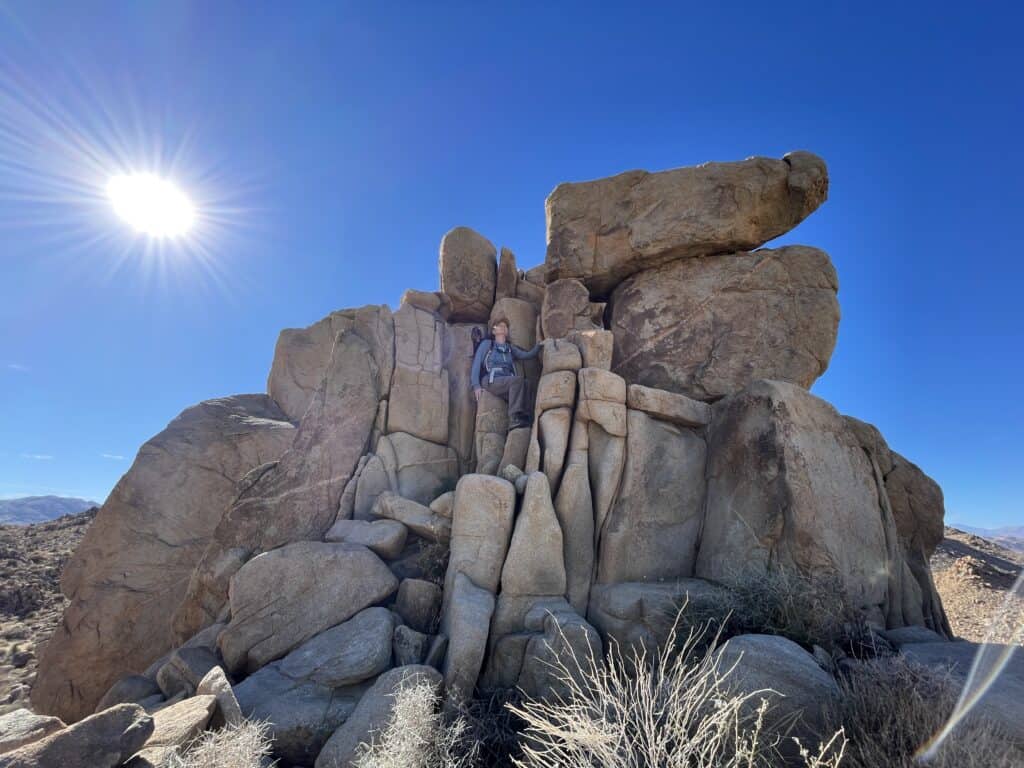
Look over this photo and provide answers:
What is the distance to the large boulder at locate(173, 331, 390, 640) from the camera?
9023mm

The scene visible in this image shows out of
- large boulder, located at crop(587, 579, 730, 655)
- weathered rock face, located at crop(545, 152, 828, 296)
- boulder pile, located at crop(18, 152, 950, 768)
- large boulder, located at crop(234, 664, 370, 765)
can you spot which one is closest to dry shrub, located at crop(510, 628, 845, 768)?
boulder pile, located at crop(18, 152, 950, 768)

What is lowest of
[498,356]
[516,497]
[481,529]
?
[481,529]

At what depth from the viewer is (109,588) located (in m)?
11.3

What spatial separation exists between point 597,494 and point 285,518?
5.73 meters

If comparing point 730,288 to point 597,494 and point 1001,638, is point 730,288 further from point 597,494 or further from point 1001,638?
point 1001,638

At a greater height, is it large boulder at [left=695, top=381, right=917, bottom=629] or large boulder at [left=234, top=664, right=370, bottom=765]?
large boulder at [left=695, top=381, right=917, bottom=629]

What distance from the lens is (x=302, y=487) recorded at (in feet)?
31.4

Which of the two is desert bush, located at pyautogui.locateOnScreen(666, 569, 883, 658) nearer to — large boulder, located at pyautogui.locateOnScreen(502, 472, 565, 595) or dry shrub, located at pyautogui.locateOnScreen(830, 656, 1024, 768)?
dry shrub, located at pyautogui.locateOnScreen(830, 656, 1024, 768)

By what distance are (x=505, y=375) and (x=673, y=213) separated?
5.08 metres

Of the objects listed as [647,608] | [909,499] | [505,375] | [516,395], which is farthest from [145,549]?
[909,499]

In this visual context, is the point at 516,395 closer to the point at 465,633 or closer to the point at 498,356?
the point at 498,356

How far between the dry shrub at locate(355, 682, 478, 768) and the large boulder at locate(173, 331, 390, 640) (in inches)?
180

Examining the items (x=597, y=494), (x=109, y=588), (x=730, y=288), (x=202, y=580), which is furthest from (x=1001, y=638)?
(x=109, y=588)

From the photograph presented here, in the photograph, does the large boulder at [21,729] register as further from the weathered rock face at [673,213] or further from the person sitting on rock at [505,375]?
the weathered rock face at [673,213]
